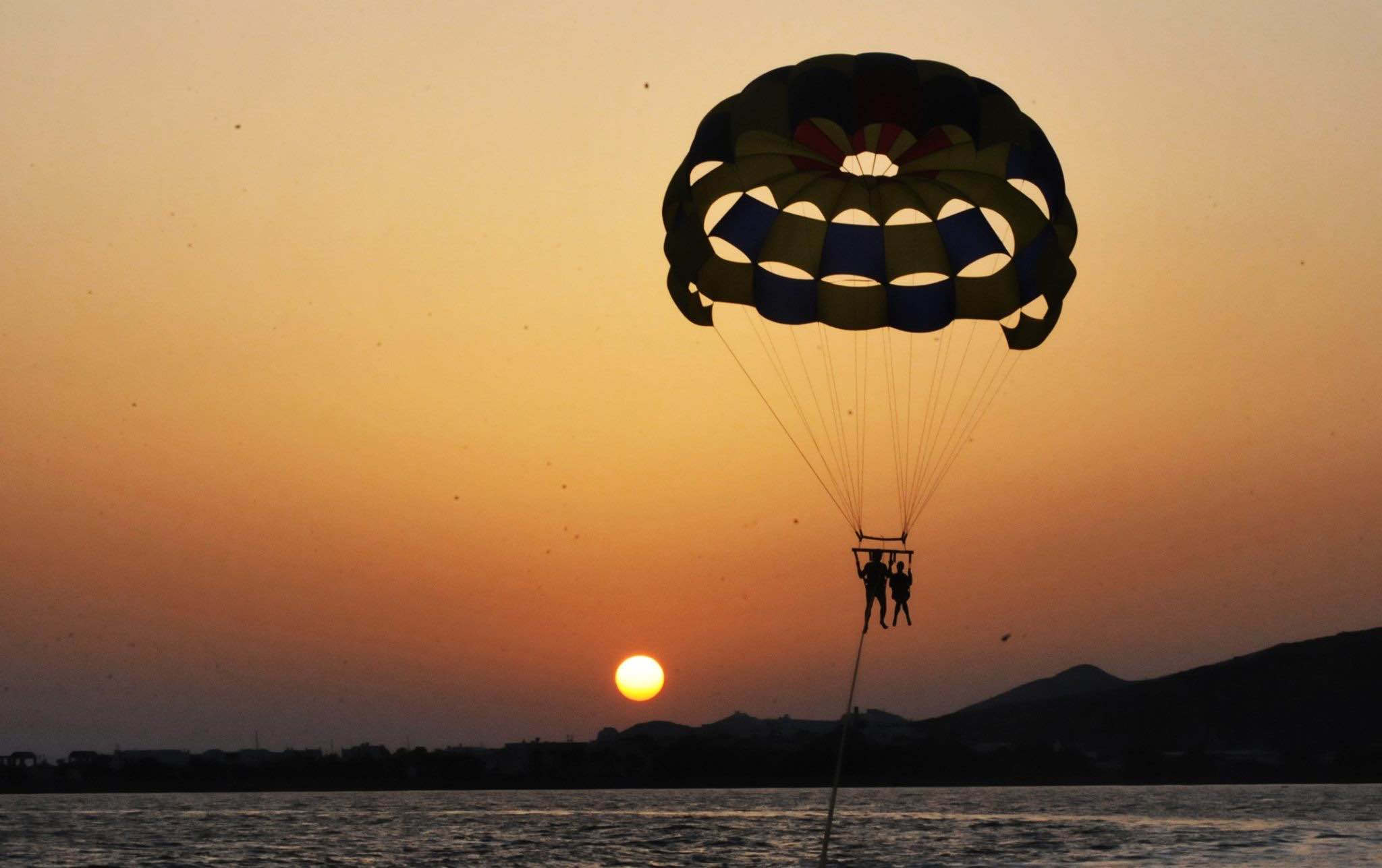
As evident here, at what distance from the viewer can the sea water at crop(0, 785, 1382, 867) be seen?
70.8 m

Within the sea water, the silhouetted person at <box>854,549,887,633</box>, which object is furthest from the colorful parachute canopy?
the sea water

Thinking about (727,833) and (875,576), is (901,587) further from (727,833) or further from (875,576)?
(727,833)

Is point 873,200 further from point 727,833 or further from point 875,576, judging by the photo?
point 727,833

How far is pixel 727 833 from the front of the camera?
305ft

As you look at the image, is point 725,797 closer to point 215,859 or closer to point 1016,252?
point 215,859

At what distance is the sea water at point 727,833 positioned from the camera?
232 ft

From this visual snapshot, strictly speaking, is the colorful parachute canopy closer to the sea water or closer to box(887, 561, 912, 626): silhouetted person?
box(887, 561, 912, 626): silhouetted person

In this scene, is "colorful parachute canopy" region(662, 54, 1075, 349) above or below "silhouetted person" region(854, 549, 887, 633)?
above

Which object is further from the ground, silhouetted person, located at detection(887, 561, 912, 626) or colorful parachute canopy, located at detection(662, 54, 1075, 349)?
colorful parachute canopy, located at detection(662, 54, 1075, 349)

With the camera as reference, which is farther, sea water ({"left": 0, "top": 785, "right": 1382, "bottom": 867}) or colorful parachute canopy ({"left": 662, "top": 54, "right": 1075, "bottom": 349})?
sea water ({"left": 0, "top": 785, "right": 1382, "bottom": 867})

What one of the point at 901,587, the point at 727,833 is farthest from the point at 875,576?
the point at 727,833

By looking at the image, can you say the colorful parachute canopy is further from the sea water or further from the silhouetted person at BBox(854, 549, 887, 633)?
the sea water

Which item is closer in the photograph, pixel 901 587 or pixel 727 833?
pixel 901 587

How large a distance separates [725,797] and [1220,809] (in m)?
76.5
